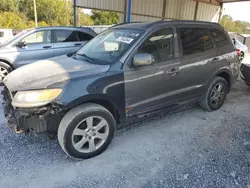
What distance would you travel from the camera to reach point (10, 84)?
2.60m

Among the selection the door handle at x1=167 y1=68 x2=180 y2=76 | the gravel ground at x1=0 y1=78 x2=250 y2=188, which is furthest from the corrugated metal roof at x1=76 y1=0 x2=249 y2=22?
the gravel ground at x1=0 y1=78 x2=250 y2=188

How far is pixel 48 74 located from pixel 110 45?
1098 millimetres

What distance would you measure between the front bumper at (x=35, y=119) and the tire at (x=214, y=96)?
2884mm

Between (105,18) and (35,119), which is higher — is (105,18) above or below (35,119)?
above

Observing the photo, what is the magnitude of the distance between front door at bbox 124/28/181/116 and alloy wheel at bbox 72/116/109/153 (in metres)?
0.45

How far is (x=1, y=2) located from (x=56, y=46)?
3378 centimetres

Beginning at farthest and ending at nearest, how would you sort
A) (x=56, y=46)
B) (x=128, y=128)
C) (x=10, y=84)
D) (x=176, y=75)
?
(x=56, y=46) → (x=128, y=128) → (x=176, y=75) → (x=10, y=84)

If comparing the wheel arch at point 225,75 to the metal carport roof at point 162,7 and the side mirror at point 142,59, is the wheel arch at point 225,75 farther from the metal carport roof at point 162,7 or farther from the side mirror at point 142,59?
the metal carport roof at point 162,7

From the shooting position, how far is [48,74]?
8.59 ft

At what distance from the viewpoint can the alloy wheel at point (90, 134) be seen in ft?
8.48

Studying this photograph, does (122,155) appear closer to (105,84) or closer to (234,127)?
(105,84)

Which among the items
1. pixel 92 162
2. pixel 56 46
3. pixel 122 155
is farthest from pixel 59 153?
pixel 56 46

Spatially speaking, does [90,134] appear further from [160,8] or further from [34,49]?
[160,8]

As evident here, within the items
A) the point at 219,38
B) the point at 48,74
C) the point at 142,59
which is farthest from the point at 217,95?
the point at 48,74
